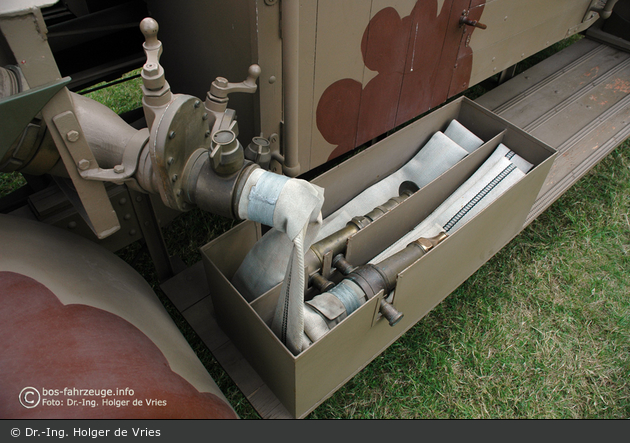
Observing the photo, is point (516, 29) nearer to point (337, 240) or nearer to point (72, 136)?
point (337, 240)

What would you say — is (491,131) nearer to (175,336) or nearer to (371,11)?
(371,11)

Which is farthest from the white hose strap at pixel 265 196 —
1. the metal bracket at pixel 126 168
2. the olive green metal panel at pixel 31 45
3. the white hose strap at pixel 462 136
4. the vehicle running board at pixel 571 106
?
the vehicle running board at pixel 571 106

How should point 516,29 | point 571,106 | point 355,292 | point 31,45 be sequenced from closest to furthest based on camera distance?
point 31,45, point 355,292, point 516,29, point 571,106

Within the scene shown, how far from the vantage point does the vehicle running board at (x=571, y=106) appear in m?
2.72

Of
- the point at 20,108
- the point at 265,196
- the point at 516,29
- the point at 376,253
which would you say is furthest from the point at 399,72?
the point at 20,108

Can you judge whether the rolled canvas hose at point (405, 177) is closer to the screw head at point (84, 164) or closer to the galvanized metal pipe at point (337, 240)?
the galvanized metal pipe at point (337, 240)

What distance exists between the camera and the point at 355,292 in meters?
1.71

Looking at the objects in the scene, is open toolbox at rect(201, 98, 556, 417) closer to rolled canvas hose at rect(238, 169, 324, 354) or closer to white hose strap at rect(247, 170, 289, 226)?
rolled canvas hose at rect(238, 169, 324, 354)

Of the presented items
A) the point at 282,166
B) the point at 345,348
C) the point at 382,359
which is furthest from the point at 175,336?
the point at 382,359

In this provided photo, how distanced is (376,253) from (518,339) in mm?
893

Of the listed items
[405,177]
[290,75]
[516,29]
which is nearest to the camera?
[290,75]

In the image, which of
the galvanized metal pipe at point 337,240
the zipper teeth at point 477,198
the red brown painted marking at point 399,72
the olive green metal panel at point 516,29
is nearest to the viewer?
the galvanized metal pipe at point 337,240

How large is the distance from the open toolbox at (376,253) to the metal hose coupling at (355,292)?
0.25 ft

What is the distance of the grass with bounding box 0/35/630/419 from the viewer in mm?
2119
